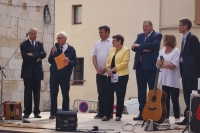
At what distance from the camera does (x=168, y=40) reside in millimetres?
8203

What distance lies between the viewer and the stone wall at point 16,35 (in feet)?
34.4

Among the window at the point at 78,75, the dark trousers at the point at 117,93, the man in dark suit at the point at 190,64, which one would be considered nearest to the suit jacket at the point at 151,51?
the dark trousers at the point at 117,93

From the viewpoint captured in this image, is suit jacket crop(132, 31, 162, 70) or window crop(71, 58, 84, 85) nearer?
suit jacket crop(132, 31, 162, 70)

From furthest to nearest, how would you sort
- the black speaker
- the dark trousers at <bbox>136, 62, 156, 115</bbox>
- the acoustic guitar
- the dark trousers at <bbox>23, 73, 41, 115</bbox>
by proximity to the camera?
the dark trousers at <bbox>23, 73, 41, 115</bbox>
the dark trousers at <bbox>136, 62, 156, 115</bbox>
the acoustic guitar
the black speaker

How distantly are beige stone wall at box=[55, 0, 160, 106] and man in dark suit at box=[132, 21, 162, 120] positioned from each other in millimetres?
10977

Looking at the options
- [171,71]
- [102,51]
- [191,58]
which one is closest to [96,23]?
[102,51]

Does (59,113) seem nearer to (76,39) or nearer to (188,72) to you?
(188,72)

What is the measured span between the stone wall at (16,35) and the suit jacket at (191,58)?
14.9ft

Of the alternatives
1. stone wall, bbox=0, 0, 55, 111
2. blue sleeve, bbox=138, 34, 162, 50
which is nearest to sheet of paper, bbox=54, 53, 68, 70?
blue sleeve, bbox=138, 34, 162, 50

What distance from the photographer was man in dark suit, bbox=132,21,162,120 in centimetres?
828

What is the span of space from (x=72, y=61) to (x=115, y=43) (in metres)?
0.95

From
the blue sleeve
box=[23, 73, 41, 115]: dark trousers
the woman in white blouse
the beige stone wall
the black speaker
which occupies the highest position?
the beige stone wall

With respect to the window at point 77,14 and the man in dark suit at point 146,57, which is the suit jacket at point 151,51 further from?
the window at point 77,14

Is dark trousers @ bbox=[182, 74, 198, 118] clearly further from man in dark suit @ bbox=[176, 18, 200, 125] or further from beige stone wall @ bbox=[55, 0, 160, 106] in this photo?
beige stone wall @ bbox=[55, 0, 160, 106]
